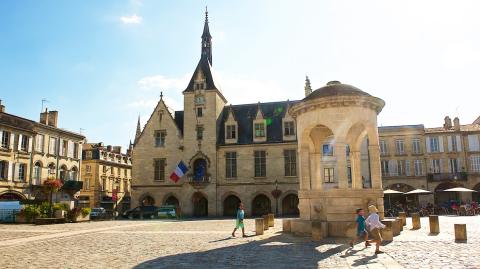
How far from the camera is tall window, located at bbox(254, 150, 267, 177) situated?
42094 millimetres

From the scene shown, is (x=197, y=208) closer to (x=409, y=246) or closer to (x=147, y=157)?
(x=147, y=157)

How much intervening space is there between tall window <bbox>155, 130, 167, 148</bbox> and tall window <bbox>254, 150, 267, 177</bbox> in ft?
35.4

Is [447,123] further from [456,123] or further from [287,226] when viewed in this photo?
[287,226]

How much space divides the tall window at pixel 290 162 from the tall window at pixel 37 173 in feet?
85.2

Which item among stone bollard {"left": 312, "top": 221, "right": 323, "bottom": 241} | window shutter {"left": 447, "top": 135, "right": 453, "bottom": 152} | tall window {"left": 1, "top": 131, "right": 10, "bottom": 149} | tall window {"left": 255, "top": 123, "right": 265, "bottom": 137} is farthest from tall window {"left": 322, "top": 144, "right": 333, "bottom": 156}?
tall window {"left": 1, "top": 131, "right": 10, "bottom": 149}

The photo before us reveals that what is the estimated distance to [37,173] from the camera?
4169 centimetres

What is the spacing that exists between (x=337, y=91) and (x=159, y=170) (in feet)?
99.3

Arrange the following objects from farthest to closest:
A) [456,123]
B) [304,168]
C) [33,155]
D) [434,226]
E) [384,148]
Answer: [384,148] → [456,123] → [33,155] → [304,168] → [434,226]

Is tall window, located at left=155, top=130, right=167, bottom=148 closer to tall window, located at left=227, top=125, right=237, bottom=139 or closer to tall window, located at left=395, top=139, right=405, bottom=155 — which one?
tall window, located at left=227, top=125, right=237, bottom=139

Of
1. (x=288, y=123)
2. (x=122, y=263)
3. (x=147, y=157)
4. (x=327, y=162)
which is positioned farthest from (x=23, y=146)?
(x=122, y=263)

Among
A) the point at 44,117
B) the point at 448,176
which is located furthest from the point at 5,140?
Answer: the point at 448,176

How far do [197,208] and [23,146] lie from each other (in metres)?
18.9

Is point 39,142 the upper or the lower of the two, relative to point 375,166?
upper

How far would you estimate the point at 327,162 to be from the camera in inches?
1601
